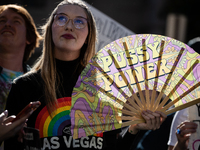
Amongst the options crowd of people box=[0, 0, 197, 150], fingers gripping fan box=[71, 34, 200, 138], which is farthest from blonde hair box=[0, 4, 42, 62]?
fingers gripping fan box=[71, 34, 200, 138]

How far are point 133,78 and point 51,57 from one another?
0.61m

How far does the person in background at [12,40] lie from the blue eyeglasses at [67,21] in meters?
0.67

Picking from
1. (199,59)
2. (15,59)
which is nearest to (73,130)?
(199,59)

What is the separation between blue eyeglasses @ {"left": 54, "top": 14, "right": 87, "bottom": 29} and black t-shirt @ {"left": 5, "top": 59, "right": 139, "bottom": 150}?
1.32 ft

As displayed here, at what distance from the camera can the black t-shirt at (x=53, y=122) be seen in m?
1.94

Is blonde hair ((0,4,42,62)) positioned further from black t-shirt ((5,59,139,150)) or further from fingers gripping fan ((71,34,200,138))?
fingers gripping fan ((71,34,200,138))

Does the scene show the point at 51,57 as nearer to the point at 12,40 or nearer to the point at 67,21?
the point at 67,21

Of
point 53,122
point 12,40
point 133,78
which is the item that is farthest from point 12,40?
point 133,78

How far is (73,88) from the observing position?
200 centimetres

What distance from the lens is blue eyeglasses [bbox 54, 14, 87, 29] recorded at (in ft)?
6.93

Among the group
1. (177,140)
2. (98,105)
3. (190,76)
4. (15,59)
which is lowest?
(177,140)

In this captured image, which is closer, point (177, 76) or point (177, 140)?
point (177, 76)

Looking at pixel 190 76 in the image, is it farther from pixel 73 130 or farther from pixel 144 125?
pixel 73 130

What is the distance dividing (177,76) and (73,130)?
770 mm
